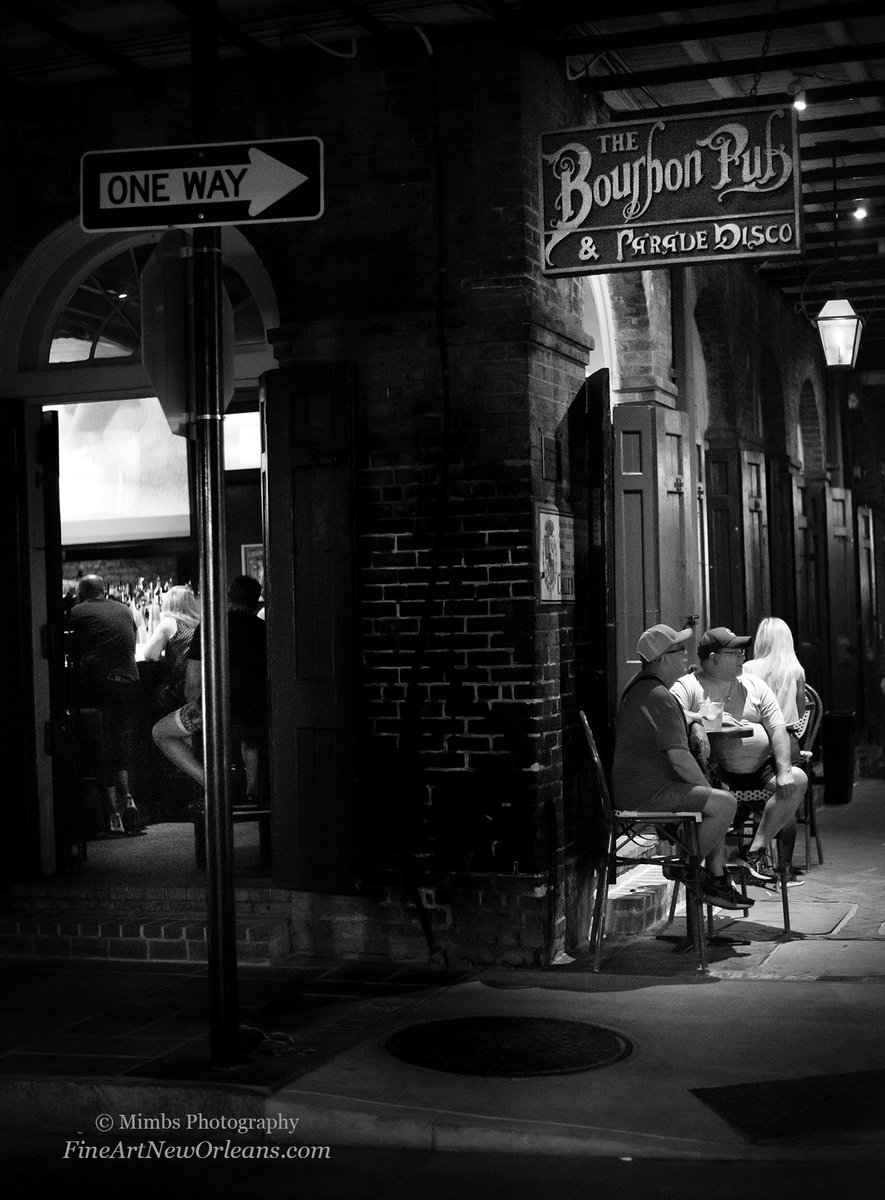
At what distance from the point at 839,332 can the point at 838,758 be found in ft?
11.9

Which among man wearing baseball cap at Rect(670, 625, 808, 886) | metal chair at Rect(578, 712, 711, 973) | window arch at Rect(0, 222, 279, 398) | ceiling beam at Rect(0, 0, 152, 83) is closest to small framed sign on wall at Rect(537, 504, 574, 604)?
metal chair at Rect(578, 712, 711, 973)

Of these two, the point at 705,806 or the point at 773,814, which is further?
the point at 773,814

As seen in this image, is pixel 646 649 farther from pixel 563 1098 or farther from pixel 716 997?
pixel 563 1098

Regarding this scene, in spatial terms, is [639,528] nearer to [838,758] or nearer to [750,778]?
[750,778]

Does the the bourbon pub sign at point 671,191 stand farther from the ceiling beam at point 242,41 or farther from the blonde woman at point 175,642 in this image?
the blonde woman at point 175,642

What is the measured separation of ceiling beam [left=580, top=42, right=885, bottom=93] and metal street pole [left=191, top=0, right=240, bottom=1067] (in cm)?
333

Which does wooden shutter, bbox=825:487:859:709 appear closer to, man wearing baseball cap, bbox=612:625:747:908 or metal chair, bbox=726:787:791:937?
metal chair, bbox=726:787:791:937

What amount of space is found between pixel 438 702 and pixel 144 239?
3.02m

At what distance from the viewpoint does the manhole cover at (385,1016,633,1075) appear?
5.94 meters

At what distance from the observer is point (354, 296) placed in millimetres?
8102

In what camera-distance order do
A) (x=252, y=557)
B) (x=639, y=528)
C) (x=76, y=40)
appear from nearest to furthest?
(x=76, y=40), (x=639, y=528), (x=252, y=557)

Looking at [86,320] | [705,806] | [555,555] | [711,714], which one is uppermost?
[86,320]

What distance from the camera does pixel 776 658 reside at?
10.3 metres

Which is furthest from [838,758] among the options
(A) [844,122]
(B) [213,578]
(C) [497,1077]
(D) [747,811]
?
(B) [213,578]
